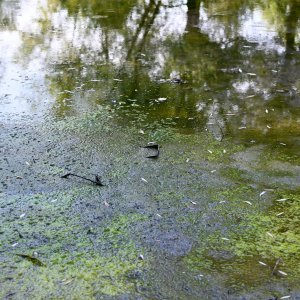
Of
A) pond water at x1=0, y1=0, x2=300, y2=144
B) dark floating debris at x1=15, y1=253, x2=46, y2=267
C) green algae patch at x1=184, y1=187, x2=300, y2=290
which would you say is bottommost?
dark floating debris at x1=15, y1=253, x2=46, y2=267

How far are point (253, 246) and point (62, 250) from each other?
3.91 feet

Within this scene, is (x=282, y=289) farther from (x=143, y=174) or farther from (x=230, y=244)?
(x=143, y=174)

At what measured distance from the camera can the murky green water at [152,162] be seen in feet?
10.1

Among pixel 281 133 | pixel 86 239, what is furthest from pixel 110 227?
pixel 281 133

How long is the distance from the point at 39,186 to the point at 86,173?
0.40 meters

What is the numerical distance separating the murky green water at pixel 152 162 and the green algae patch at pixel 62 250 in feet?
0.03

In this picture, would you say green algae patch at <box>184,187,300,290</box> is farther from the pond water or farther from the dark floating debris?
the pond water

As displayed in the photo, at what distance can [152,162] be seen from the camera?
4.44 meters

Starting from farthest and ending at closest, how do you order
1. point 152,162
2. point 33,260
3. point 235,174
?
point 152,162, point 235,174, point 33,260

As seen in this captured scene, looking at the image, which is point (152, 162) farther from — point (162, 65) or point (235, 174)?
point (162, 65)

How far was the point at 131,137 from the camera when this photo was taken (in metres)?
4.92

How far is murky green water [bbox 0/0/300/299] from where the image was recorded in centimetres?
308

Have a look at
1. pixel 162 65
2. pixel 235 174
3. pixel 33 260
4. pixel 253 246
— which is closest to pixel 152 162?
pixel 235 174

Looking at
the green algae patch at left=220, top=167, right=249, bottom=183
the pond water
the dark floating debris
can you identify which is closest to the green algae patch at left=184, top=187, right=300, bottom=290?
the green algae patch at left=220, top=167, right=249, bottom=183
